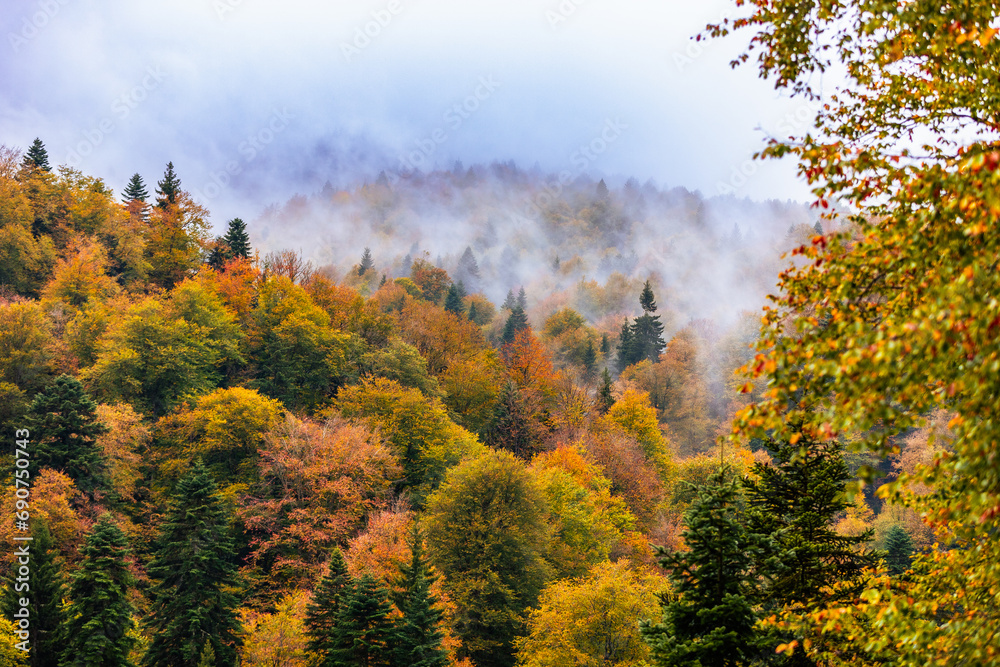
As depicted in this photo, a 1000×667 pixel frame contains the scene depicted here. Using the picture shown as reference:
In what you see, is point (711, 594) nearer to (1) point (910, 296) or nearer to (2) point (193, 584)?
(1) point (910, 296)

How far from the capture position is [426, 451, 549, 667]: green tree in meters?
26.5

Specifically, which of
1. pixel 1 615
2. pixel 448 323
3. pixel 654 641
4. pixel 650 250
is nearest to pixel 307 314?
pixel 448 323

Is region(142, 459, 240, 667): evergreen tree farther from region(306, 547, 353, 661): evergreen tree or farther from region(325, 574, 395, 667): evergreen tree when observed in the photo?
region(325, 574, 395, 667): evergreen tree

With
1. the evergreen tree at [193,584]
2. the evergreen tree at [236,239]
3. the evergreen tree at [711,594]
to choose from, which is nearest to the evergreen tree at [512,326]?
the evergreen tree at [236,239]

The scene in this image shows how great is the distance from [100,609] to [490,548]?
49.3ft

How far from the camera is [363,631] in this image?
19.8 meters

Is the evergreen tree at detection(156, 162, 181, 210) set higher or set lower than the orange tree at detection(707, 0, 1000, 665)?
higher

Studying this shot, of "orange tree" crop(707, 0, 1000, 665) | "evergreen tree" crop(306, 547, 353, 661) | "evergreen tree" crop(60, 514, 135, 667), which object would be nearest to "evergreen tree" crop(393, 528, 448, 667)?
"evergreen tree" crop(306, 547, 353, 661)

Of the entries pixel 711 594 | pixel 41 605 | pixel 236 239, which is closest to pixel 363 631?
pixel 41 605

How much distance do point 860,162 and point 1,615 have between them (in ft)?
85.7

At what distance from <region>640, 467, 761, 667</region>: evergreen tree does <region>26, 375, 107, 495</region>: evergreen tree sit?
2996 cm

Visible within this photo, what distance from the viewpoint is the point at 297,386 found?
45156mm

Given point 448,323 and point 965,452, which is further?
point 448,323

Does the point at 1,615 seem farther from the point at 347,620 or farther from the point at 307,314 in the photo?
the point at 307,314
